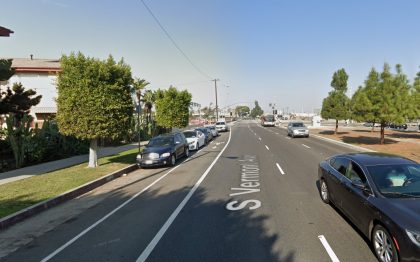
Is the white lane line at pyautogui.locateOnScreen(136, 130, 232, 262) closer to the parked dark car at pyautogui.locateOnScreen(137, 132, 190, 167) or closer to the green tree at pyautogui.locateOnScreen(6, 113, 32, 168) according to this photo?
the parked dark car at pyautogui.locateOnScreen(137, 132, 190, 167)

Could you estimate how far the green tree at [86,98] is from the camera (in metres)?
14.9

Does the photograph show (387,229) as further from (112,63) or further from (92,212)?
(112,63)

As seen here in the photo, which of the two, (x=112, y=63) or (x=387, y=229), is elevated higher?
(x=112, y=63)

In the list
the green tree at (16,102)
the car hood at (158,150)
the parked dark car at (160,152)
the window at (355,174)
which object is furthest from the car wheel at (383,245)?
the green tree at (16,102)

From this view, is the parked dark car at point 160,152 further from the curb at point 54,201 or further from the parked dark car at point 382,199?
the parked dark car at point 382,199

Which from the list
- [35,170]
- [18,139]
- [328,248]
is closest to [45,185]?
[35,170]

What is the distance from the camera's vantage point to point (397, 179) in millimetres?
6191

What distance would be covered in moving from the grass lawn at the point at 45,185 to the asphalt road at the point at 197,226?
3.09ft

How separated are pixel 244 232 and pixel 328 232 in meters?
1.58

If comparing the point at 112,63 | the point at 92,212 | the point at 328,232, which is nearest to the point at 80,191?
the point at 92,212

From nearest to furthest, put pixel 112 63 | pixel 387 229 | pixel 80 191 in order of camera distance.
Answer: pixel 387 229
pixel 80 191
pixel 112 63

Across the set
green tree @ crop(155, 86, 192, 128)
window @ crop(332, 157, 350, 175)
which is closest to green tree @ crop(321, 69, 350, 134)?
green tree @ crop(155, 86, 192, 128)

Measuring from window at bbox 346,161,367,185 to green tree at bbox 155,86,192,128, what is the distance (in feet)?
93.9

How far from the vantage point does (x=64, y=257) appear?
5918mm
